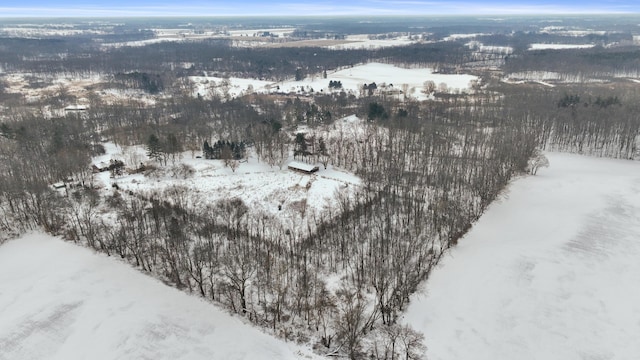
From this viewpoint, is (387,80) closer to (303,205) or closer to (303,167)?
(303,167)

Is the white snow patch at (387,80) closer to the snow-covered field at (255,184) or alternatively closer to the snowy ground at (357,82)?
the snowy ground at (357,82)

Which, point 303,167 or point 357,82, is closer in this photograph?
point 303,167

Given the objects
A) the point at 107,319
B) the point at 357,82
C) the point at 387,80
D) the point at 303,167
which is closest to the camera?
the point at 107,319

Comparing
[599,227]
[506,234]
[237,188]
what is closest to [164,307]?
[237,188]

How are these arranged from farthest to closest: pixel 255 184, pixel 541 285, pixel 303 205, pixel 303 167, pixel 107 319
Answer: pixel 303 167, pixel 255 184, pixel 303 205, pixel 541 285, pixel 107 319

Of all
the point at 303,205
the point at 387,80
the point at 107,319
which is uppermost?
the point at 387,80

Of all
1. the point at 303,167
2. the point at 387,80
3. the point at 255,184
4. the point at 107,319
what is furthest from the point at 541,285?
the point at 387,80

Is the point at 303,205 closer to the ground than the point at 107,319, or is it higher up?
higher up
